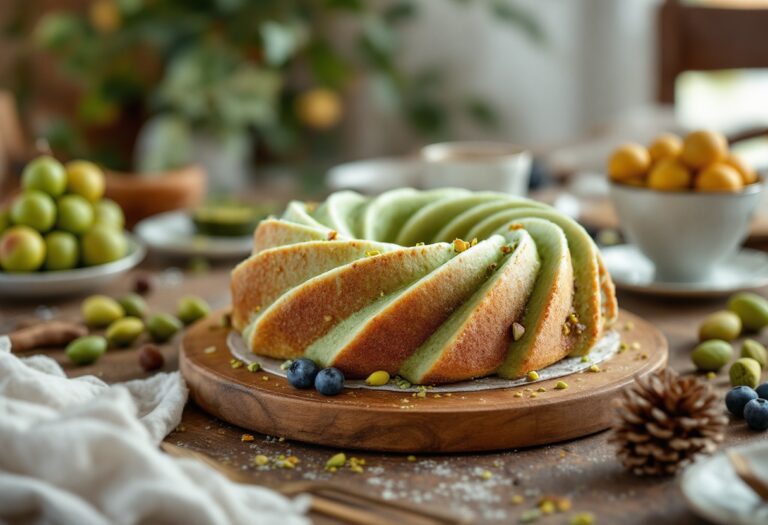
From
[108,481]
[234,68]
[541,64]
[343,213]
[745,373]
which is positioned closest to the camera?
[108,481]

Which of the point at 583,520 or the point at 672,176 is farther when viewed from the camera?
the point at 672,176

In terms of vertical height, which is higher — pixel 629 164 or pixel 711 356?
pixel 629 164

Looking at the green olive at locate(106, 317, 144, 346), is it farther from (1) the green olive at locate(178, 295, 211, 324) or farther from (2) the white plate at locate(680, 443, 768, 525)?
(2) the white plate at locate(680, 443, 768, 525)

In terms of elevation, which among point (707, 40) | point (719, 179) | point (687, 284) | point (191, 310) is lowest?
point (687, 284)

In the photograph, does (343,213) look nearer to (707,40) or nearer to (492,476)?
(492,476)

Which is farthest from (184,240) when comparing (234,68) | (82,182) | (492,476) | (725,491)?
(234,68)

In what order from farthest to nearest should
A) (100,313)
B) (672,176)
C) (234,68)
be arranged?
(234,68) → (672,176) → (100,313)
